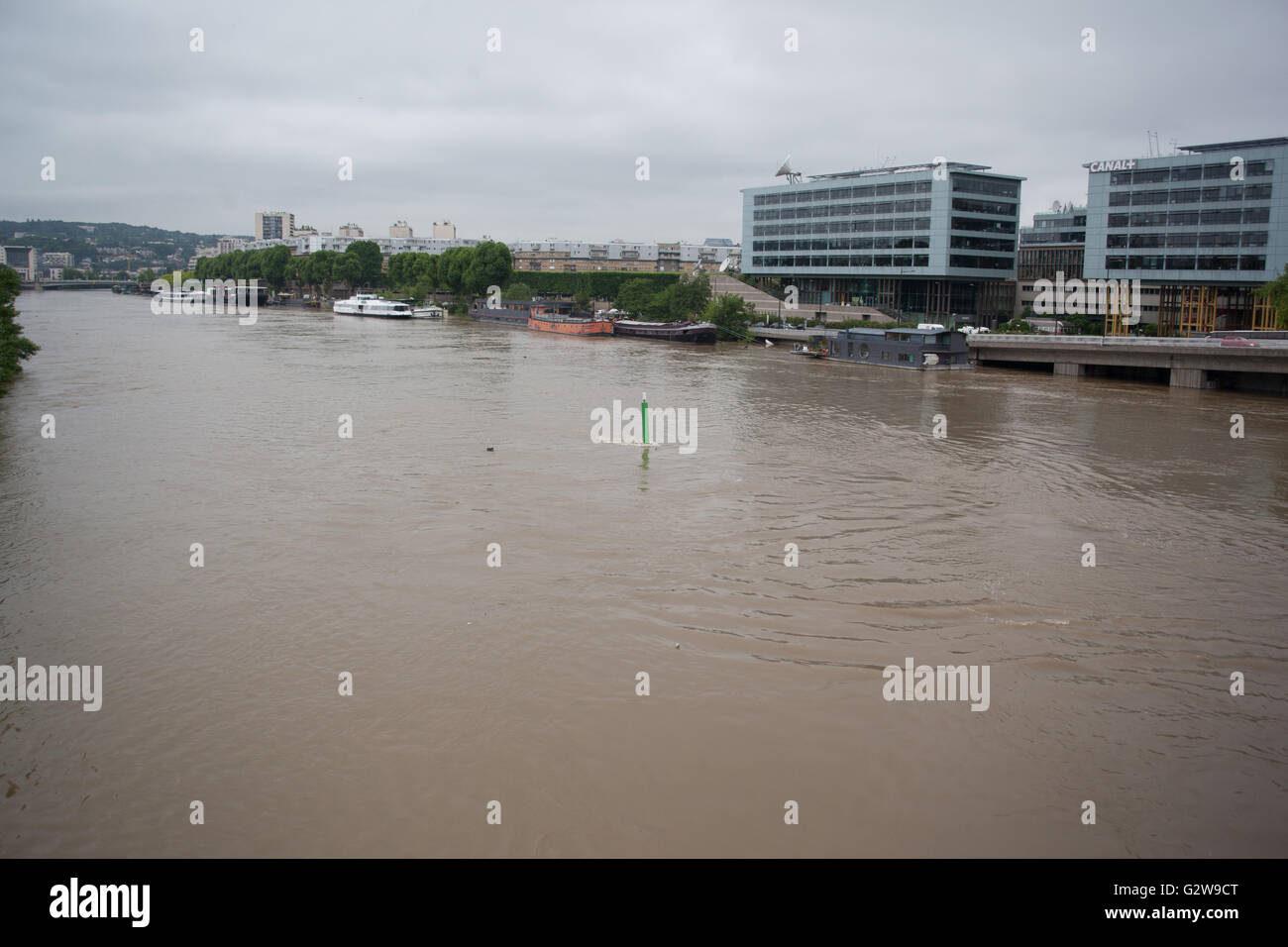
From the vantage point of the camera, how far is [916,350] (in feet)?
166

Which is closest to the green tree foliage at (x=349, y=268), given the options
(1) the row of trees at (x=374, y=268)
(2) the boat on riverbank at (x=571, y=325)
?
(1) the row of trees at (x=374, y=268)

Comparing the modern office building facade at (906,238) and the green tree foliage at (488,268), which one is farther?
the green tree foliage at (488,268)

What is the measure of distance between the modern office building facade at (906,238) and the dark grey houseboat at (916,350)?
2825cm

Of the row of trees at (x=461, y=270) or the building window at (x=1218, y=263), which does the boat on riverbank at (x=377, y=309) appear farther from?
the building window at (x=1218, y=263)

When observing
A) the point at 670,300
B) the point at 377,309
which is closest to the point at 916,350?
the point at 670,300

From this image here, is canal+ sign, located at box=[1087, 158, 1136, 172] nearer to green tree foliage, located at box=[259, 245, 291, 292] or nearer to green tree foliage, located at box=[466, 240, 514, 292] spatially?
green tree foliage, located at box=[466, 240, 514, 292]

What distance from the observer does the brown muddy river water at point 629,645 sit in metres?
7.44

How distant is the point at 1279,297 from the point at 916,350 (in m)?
19.2

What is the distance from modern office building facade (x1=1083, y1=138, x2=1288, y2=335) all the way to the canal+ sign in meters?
0.07

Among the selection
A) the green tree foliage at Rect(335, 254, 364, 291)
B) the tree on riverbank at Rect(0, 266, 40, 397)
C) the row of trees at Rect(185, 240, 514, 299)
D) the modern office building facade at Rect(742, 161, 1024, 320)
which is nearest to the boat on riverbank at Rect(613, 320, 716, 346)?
the modern office building facade at Rect(742, 161, 1024, 320)

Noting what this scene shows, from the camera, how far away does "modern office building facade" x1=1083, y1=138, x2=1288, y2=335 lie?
194 feet
